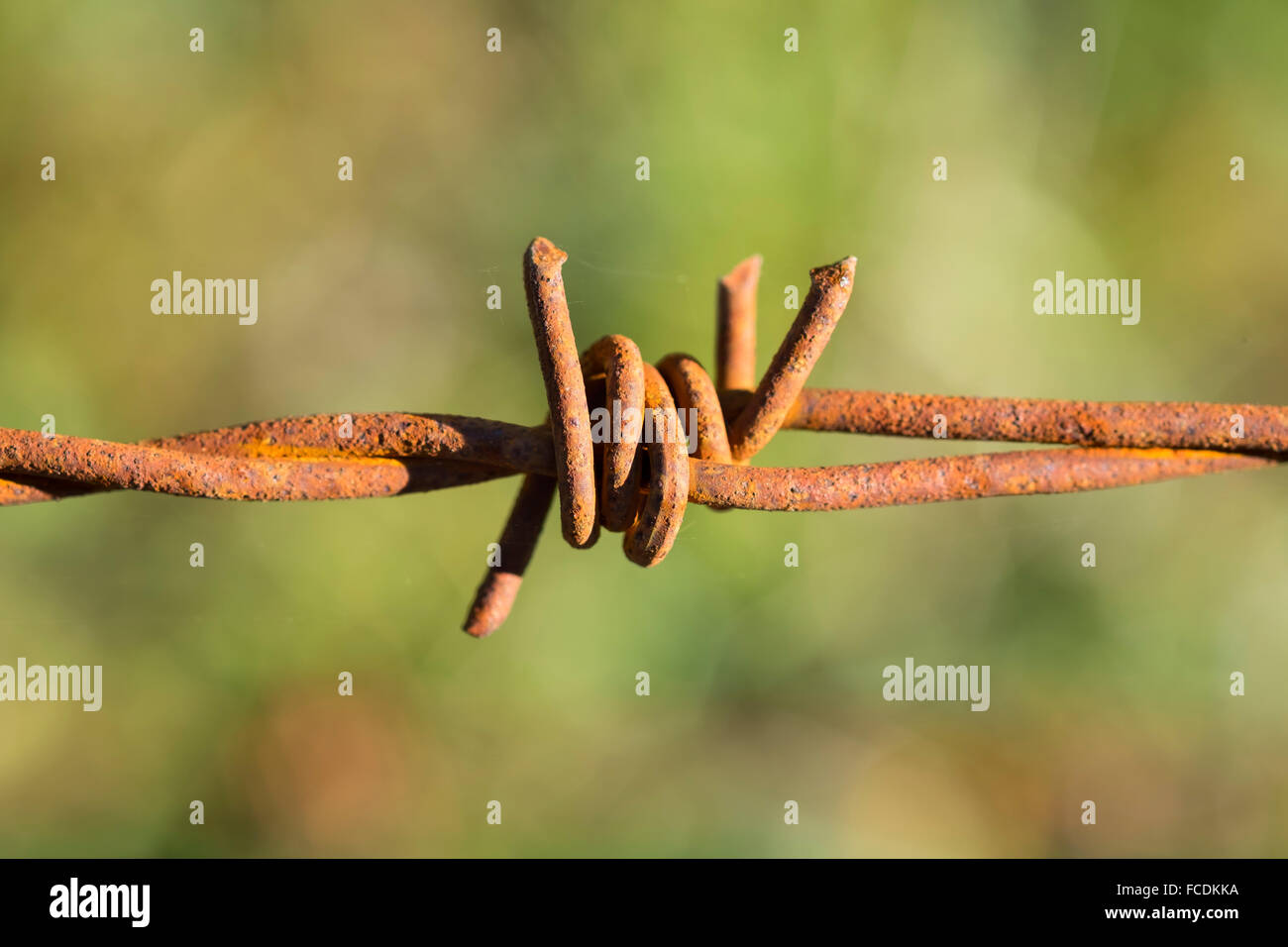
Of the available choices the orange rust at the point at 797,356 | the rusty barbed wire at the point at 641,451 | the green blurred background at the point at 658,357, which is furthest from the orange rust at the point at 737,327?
the green blurred background at the point at 658,357

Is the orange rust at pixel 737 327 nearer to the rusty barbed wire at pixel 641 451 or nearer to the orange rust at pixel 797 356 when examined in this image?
the rusty barbed wire at pixel 641 451

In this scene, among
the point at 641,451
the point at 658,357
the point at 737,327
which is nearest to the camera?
the point at 641,451

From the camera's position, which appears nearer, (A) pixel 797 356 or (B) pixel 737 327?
(A) pixel 797 356

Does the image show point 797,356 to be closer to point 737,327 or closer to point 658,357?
point 737,327

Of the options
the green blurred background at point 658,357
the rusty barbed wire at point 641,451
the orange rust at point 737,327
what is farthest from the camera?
the green blurred background at point 658,357

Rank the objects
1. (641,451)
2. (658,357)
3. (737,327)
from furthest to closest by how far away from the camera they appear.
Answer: (658,357) → (737,327) → (641,451)

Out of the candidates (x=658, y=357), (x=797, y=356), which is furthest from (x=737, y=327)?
(x=658, y=357)

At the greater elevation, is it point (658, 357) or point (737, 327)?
point (658, 357)
